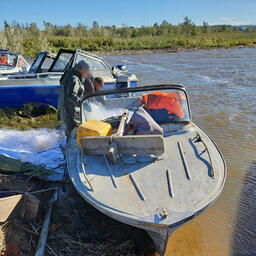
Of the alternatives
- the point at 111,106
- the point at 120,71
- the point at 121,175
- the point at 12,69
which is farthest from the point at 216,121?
the point at 12,69

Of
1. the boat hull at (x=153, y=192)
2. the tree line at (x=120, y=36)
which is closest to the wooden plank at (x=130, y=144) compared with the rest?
the boat hull at (x=153, y=192)

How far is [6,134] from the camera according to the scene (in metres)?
5.99

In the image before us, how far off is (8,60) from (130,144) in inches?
326

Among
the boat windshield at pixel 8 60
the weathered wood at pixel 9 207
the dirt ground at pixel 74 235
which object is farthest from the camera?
the boat windshield at pixel 8 60

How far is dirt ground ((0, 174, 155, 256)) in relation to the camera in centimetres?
296

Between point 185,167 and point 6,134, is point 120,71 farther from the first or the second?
point 185,167

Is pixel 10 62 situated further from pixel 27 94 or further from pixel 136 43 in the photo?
pixel 136 43

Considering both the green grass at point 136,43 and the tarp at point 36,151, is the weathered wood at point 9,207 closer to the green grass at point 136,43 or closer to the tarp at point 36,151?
the tarp at point 36,151

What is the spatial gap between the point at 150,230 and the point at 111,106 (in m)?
2.39

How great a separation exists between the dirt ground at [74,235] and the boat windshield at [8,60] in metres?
7.39

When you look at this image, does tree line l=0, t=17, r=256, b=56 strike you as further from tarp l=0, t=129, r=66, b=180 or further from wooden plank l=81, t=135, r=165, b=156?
wooden plank l=81, t=135, r=165, b=156

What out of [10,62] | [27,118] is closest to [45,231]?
[27,118]

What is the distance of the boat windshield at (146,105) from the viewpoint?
4.02 m

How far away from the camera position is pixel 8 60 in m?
9.89
